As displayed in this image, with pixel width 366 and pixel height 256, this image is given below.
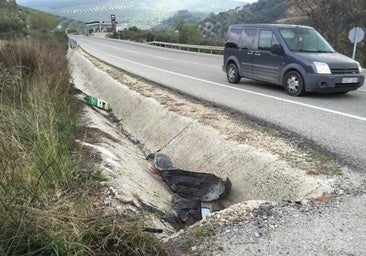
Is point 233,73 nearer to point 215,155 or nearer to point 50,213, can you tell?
point 215,155

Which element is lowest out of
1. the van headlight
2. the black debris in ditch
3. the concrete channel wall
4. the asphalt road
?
the black debris in ditch

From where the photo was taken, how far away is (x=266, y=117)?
316 inches

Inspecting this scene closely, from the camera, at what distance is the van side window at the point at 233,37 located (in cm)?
1272

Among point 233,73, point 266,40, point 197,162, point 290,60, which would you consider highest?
point 266,40

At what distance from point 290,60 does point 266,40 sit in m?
1.44

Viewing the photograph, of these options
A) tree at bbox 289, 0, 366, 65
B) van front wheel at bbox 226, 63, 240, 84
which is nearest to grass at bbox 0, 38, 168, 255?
van front wheel at bbox 226, 63, 240, 84

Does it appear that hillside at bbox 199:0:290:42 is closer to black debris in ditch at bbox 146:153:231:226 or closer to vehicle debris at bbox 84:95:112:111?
vehicle debris at bbox 84:95:112:111

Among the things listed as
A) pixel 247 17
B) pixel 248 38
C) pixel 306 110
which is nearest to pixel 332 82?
pixel 306 110

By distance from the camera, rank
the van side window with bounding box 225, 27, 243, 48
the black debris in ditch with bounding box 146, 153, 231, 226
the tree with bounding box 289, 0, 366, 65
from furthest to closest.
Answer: the tree with bounding box 289, 0, 366, 65
the van side window with bounding box 225, 27, 243, 48
the black debris in ditch with bounding box 146, 153, 231, 226

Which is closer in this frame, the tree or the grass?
A: the grass

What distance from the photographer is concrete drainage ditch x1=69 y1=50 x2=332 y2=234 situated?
5.00 m

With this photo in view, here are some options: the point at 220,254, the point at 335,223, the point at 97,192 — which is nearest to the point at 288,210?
the point at 335,223

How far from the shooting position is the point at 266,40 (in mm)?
11422

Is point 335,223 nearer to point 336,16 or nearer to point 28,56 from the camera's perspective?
point 28,56
